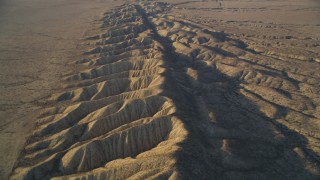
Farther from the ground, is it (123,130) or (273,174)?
(123,130)

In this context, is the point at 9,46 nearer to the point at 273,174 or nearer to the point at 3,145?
the point at 3,145

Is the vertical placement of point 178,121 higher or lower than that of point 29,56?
higher

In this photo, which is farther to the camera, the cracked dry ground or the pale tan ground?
the pale tan ground

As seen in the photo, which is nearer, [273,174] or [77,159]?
[273,174]

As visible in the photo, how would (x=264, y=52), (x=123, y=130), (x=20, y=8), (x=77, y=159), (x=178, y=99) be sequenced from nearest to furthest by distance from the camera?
(x=77, y=159) → (x=123, y=130) → (x=178, y=99) → (x=264, y=52) → (x=20, y=8)

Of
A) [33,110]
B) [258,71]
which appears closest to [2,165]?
[33,110]
